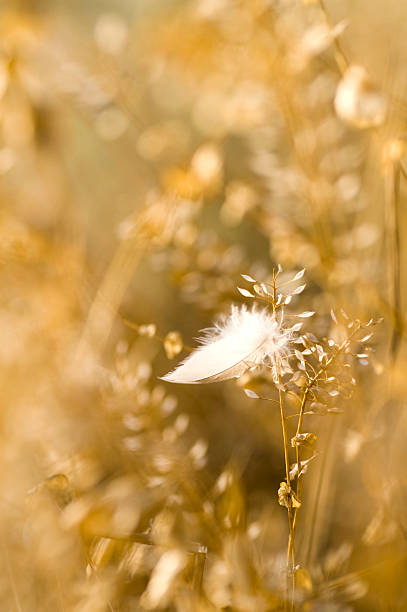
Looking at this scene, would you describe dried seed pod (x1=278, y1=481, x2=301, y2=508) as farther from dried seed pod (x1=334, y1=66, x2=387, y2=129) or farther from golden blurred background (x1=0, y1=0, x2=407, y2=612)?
dried seed pod (x1=334, y1=66, x2=387, y2=129)

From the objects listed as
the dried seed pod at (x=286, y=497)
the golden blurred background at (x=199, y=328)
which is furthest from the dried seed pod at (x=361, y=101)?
the dried seed pod at (x=286, y=497)

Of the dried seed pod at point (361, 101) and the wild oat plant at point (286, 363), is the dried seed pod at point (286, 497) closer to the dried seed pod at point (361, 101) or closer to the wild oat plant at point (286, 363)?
the wild oat plant at point (286, 363)

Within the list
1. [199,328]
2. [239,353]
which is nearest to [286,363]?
[239,353]

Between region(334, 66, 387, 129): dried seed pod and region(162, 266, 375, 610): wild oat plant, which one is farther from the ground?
region(334, 66, 387, 129): dried seed pod

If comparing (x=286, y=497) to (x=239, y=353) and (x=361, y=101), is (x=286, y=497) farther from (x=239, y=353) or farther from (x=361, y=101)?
(x=361, y=101)

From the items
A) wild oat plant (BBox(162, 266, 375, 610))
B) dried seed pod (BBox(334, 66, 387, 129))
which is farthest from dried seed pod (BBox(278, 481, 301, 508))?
dried seed pod (BBox(334, 66, 387, 129))
